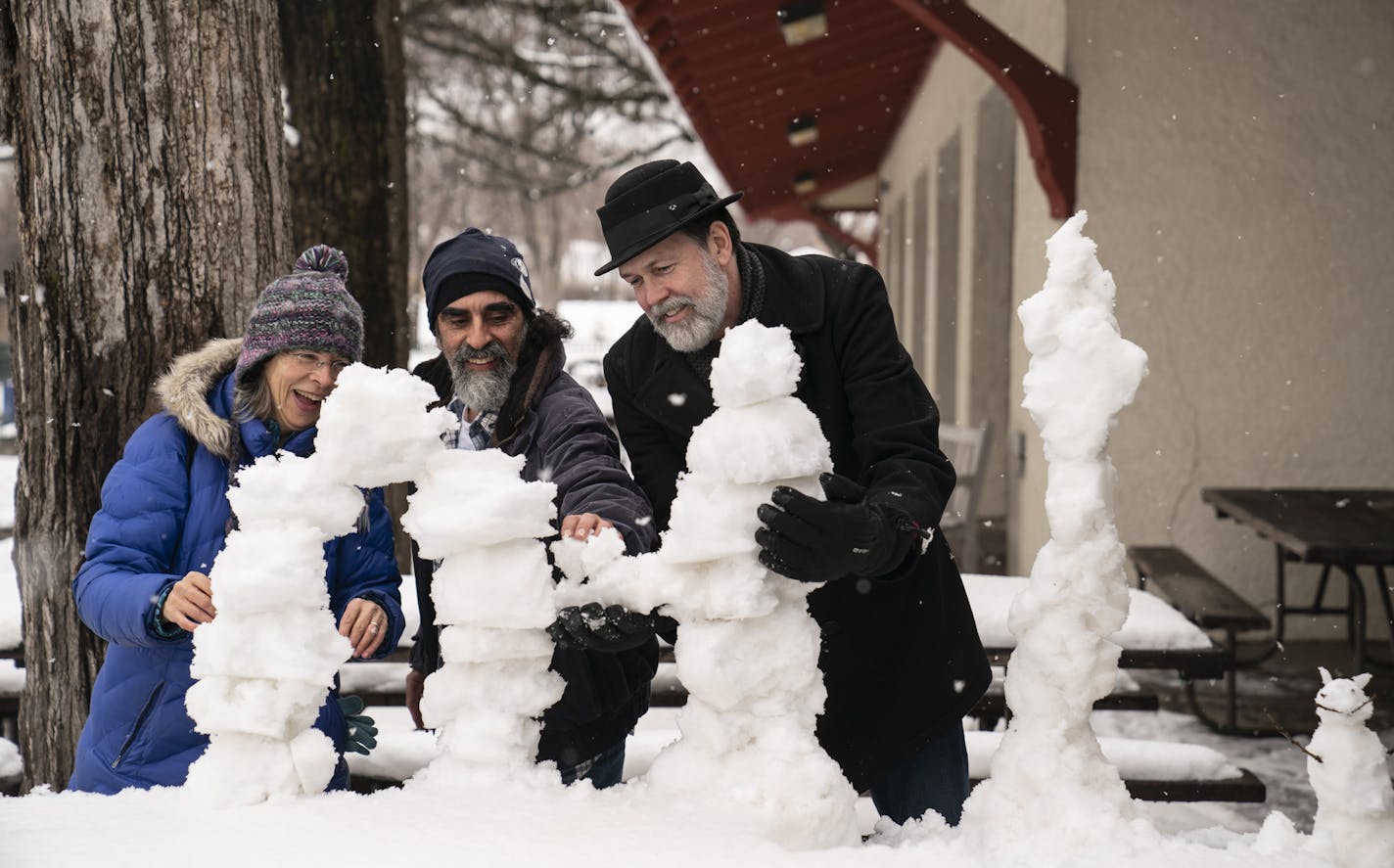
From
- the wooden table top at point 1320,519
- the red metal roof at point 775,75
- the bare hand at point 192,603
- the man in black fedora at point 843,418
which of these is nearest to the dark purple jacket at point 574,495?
the man in black fedora at point 843,418

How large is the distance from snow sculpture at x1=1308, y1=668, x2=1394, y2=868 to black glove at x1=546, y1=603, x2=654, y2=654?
3.33 feet

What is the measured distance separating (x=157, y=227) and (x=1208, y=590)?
413cm

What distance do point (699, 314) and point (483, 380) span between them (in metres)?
0.50

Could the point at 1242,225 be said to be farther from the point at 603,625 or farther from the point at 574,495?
the point at 603,625

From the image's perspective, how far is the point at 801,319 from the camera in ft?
7.78

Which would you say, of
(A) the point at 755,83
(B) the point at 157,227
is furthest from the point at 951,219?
(B) the point at 157,227

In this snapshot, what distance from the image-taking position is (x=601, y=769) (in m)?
2.64

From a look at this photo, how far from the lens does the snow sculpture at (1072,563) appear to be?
1804mm

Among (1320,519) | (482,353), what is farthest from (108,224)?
(1320,519)

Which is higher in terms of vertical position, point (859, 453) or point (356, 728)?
point (859, 453)

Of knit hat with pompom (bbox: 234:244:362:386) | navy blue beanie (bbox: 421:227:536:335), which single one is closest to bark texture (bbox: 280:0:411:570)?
navy blue beanie (bbox: 421:227:536:335)

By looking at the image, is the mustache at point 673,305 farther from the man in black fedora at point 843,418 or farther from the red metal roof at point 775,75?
the red metal roof at point 775,75

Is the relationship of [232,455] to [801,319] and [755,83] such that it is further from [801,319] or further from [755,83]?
[755,83]

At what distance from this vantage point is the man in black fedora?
230cm
